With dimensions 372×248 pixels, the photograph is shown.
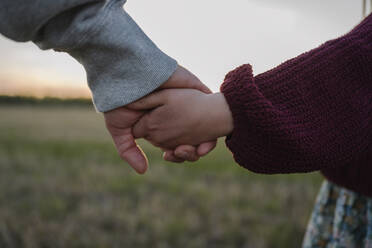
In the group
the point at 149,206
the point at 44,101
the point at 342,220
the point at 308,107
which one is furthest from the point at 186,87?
the point at 44,101

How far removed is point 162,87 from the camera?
846 mm

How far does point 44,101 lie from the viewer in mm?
36750

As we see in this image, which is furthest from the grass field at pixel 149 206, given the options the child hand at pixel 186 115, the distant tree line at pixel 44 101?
the distant tree line at pixel 44 101

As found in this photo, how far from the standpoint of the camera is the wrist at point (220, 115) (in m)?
0.81

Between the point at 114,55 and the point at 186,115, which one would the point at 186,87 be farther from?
the point at 114,55

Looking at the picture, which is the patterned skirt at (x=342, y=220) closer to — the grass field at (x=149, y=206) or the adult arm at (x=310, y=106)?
the adult arm at (x=310, y=106)

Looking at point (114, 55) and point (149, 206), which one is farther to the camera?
point (149, 206)

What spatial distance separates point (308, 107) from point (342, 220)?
0.60 m

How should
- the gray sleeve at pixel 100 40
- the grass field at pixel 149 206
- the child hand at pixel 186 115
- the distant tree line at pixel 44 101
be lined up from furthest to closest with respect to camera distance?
the distant tree line at pixel 44 101 < the grass field at pixel 149 206 < the child hand at pixel 186 115 < the gray sleeve at pixel 100 40

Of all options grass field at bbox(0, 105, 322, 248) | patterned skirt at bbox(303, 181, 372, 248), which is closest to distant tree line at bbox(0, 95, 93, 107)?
grass field at bbox(0, 105, 322, 248)

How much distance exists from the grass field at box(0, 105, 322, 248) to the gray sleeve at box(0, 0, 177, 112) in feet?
5.33

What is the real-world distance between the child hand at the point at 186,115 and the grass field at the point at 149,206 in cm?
155

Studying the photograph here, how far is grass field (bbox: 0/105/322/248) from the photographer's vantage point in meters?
2.27

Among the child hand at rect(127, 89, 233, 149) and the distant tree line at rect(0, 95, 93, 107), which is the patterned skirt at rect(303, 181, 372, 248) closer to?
the child hand at rect(127, 89, 233, 149)
